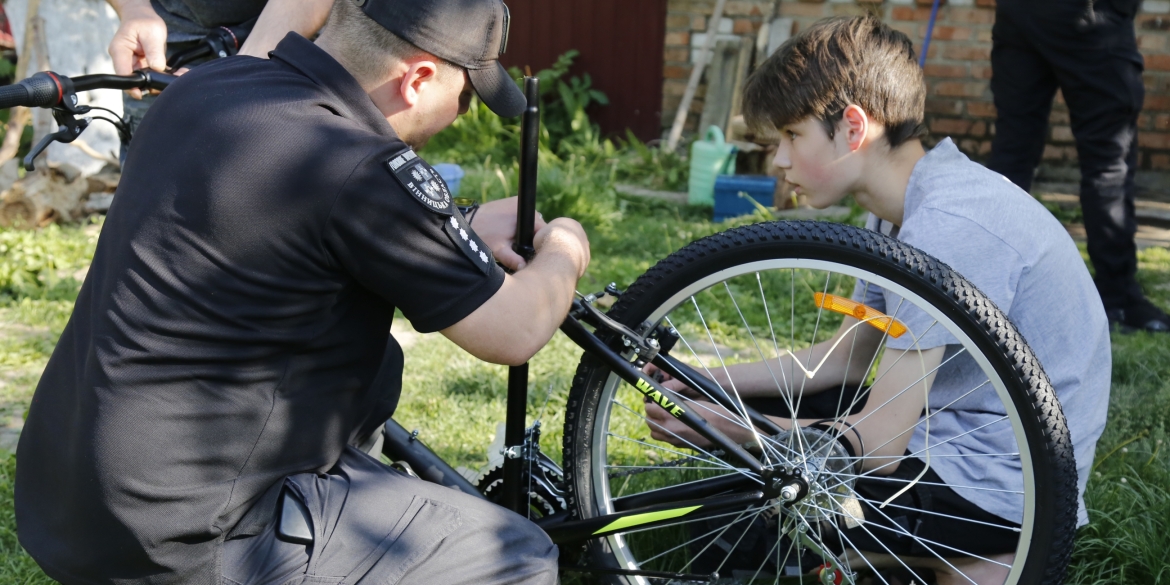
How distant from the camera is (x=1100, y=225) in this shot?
3.93 metres

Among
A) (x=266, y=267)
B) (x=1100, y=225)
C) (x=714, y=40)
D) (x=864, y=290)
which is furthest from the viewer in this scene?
(x=714, y=40)

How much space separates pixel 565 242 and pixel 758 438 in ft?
1.67

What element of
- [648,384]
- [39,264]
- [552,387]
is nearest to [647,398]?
[648,384]

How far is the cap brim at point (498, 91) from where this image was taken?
1.77 metres

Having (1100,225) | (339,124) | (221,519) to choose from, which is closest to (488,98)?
(339,124)

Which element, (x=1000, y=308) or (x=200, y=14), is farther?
(x=200, y=14)

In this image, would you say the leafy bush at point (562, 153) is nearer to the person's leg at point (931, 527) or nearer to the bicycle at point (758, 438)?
the bicycle at point (758, 438)

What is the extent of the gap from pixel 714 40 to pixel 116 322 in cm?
579

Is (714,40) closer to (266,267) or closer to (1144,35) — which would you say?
(1144,35)

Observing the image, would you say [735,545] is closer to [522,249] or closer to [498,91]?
[522,249]

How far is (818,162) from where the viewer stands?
83.2 inches

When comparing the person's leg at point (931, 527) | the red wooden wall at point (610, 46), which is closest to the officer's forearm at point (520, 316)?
the person's leg at point (931, 527)

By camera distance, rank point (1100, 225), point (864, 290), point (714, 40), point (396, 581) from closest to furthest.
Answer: point (396, 581), point (864, 290), point (1100, 225), point (714, 40)

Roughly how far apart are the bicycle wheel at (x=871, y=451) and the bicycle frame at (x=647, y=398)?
3cm
